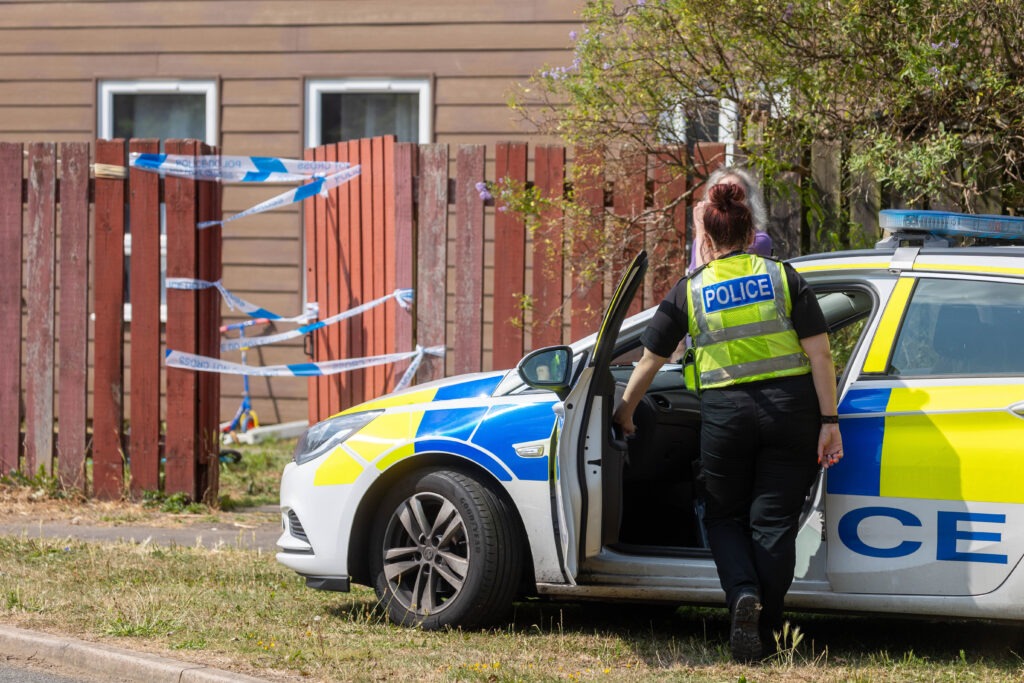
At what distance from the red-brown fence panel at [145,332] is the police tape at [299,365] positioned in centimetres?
22

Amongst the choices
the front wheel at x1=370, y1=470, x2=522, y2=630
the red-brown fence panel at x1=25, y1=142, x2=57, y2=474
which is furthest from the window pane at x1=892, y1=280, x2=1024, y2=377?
the red-brown fence panel at x1=25, y1=142, x2=57, y2=474

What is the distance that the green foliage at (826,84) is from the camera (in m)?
6.38

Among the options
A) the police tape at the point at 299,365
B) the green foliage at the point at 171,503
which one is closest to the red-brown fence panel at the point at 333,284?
the police tape at the point at 299,365

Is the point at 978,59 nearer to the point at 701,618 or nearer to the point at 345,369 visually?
the point at 701,618

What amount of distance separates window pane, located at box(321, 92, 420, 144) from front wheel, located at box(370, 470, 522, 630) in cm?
669

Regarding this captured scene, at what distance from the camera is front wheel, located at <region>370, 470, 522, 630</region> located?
16.2ft

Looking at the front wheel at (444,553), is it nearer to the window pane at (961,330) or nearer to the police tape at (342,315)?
the window pane at (961,330)

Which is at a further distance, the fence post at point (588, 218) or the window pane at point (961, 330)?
the fence post at point (588, 218)

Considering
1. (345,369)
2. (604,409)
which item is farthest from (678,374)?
(345,369)

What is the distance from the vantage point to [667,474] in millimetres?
5402

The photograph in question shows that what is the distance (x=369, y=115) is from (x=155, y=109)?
215 centimetres

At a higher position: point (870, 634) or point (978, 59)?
point (978, 59)

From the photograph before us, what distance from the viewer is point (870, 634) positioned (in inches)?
208

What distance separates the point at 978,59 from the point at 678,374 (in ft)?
8.08
